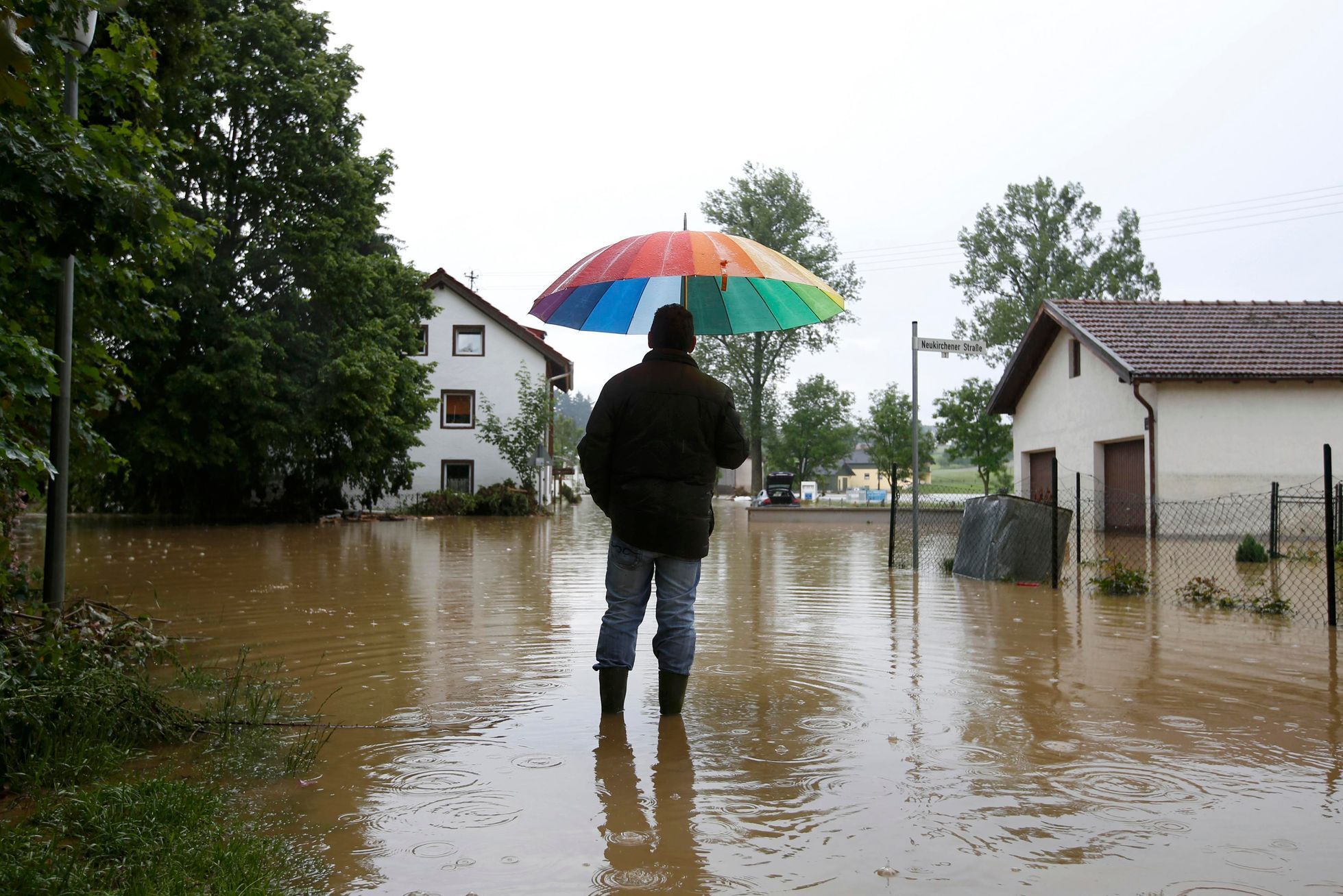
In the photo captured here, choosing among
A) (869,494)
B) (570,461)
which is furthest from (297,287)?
(869,494)

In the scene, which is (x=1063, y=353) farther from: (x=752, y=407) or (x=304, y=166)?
(x=752, y=407)

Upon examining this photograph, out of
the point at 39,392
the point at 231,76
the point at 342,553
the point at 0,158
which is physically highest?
the point at 231,76

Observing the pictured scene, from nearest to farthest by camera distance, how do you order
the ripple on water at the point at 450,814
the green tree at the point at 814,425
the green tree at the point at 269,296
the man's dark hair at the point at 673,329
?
the ripple on water at the point at 450,814
the man's dark hair at the point at 673,329
the green tree at the point at 269,296
the green tree at the point at 814,425

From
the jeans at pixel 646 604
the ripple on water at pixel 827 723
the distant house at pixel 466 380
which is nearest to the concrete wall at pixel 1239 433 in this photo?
the ripple on water at pixel 827 723

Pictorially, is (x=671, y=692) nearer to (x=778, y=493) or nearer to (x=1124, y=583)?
(x=1124, y=583)

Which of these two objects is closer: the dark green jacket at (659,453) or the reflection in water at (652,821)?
the reflection in water at (652,821)

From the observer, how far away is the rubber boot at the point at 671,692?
514 cm

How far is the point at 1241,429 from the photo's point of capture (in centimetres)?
2197

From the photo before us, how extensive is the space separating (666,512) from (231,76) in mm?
23516

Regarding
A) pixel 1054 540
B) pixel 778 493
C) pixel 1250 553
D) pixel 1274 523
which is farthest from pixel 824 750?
pixel 778 493

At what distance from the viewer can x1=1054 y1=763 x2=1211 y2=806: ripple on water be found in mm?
3896

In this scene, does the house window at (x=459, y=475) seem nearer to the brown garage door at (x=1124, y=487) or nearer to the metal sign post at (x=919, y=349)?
the brown garage door at (x=1124, y=487)

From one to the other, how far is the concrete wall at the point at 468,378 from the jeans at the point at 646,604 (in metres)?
34.8

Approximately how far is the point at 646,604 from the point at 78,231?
301 centimetres
